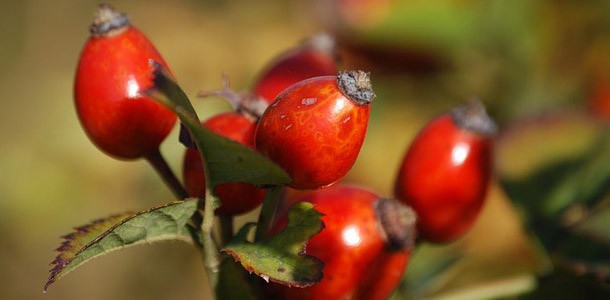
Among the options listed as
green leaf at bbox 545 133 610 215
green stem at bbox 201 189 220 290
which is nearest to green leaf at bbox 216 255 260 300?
green stem at bbox 201 189 220 290

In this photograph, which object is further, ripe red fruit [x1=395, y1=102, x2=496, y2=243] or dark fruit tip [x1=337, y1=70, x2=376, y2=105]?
ripe red fruit [x1=395, y1=102, x2=496, y2=243]

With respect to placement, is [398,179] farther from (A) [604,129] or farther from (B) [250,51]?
(B) [250,51]

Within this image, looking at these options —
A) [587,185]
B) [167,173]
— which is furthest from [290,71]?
[587,185]

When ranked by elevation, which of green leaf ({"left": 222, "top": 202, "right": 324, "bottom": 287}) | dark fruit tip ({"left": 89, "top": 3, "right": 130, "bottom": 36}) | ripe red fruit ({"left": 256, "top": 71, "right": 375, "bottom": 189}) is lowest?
green leaf ({"left": 222, "top": 202, "right": 324, "bottom": 287})

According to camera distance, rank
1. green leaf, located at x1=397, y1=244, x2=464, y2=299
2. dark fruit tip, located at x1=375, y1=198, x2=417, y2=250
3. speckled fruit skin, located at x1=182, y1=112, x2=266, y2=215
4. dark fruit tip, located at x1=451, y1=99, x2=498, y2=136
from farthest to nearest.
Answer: green leaf, located at x1=397, y1=244, x2=464, y2=299
dark fruit tip, located at x1=451, y1=99, x2=498, y2=136
dark fruit tip, located at x1=375, y1=198, x2=417, y2=250
speckled fruit skin, located at x1=182, y1=112, x2=266, y2=215

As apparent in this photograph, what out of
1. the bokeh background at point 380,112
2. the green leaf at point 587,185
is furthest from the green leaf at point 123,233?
the bokeh background at point 380,112

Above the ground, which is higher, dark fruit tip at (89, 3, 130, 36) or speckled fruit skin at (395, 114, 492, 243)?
dark fruit tip at (89, 3, 130, 36)

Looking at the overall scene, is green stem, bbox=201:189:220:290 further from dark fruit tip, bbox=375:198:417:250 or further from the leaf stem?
dark fruit tip, bbox=375:198:417:250
